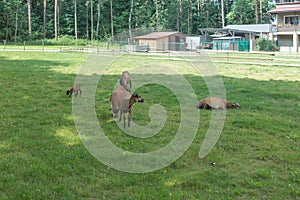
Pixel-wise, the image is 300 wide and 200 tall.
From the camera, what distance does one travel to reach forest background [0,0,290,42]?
61969mm

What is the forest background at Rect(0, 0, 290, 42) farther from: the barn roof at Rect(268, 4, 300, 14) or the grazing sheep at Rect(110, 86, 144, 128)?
the grazing sheep at Rect(110, 86, 144, 128)

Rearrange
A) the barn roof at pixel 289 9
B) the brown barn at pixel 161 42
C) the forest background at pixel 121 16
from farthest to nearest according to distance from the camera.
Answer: the forest background at pixel 121 16, the barn roof at pixel 289 9, the brown barn at pixel 161 42

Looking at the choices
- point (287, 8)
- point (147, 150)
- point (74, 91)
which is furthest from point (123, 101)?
point (287, 8)

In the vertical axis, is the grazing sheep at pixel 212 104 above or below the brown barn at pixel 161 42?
below

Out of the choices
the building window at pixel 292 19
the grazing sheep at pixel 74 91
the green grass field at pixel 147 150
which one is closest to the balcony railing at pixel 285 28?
Result: the building window at pixel 292 19

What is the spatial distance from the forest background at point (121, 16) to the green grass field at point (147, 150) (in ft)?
169

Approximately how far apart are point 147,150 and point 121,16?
59853 mm

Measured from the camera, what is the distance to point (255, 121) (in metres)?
8.24

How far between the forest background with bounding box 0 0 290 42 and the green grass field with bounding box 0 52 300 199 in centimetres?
5147

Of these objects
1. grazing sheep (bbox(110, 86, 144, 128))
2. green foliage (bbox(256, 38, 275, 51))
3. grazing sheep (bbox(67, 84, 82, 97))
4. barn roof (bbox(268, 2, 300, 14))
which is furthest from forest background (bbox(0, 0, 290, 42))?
grazing sheep (bbox(110, 86, 144, 128))

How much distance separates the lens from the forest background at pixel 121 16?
61969 mm

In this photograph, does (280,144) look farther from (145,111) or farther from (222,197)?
(145,111)

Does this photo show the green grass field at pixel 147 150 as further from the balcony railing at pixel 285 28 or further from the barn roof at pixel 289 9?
the barn roof at pixel 289 9

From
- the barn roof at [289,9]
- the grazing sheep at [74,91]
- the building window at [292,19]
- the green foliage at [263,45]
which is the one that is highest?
the barn roof at [289,9]
